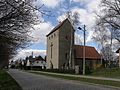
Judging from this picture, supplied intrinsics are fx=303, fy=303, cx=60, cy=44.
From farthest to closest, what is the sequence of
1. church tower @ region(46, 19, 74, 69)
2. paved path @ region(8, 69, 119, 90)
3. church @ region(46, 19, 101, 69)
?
1. church tower @ region(46, 19, 74, 69)
2. church @ region(46, 19, 101, 69)
3. paved path @ region(8, 69, 119, 90)

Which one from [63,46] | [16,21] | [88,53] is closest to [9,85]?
[16,21]

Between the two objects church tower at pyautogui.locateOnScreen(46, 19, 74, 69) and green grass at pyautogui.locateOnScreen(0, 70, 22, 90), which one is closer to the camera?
green grass at pyautogui.locateOnScreen(0, 70, 22, 90)

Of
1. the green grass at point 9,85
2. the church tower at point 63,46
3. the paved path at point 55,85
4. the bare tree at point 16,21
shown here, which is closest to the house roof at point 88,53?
the church tower at point 63,46

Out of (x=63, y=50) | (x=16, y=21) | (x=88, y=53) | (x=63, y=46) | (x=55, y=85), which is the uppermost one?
(x=63, y=46)

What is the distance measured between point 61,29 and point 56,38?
3.69m

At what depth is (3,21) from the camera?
1312cm

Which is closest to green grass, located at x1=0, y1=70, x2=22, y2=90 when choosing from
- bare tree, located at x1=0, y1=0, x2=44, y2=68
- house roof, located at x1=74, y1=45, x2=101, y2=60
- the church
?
bare tree, located at x1=0, y1=0, x2=44, y2=68

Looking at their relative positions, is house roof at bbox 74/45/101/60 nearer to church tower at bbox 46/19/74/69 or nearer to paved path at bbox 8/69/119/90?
church tower at bbox 46/19/74/69

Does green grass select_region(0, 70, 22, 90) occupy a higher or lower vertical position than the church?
lower

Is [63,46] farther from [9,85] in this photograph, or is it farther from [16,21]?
[16,21]

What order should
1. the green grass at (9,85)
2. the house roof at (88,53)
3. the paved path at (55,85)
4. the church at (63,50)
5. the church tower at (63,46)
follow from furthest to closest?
1. the house roof at (88,53)
2. the church tower at (63,46)
3. the church at (63,50)
4. the paved path at (55,85)
5. the green grass at (9,85)

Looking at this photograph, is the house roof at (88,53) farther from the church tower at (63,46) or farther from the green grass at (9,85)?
the green grass at (9,85)

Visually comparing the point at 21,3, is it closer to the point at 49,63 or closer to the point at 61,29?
the point at 61,29

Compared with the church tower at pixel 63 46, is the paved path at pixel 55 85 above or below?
below
